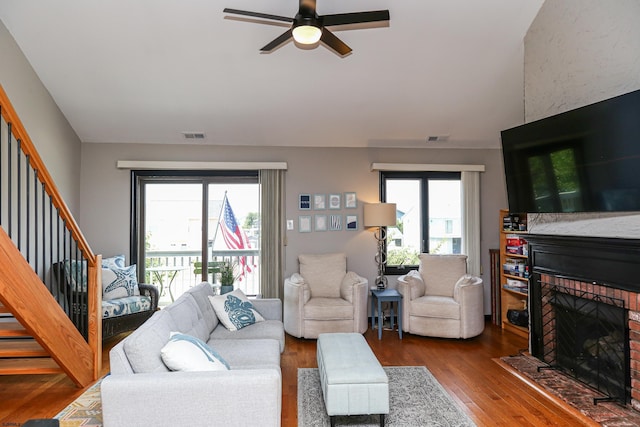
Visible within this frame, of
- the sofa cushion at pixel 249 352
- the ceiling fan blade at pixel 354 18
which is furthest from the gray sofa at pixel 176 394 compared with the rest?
the ceiling fan blade at pixel 354 18

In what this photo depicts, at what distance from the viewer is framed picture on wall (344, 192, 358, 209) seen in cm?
532

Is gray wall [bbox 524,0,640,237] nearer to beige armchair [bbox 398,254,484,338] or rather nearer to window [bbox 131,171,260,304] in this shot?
beige armchair [bbox 398,254,484,338]

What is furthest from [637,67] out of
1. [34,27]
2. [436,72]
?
[34,27]

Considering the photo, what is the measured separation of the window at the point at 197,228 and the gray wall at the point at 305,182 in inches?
11.0

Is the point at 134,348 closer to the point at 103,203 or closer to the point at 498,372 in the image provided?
the point at 498,372

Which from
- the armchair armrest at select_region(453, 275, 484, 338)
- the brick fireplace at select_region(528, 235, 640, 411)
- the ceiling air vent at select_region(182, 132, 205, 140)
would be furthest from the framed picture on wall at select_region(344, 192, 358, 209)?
the brick fireplace at select_region(528, 235, 640, 411)

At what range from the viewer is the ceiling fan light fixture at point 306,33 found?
251 centimetres

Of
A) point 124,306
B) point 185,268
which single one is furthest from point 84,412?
point 185,268

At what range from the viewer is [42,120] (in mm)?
4164

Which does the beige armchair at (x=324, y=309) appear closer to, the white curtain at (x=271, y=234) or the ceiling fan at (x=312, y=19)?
the white curtain at (x=271, y=234)

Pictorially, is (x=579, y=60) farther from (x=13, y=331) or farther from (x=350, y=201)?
(x=13, y=331)

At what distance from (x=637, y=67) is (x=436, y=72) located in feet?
5.72

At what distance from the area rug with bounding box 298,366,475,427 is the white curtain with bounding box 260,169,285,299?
1819 millimetres

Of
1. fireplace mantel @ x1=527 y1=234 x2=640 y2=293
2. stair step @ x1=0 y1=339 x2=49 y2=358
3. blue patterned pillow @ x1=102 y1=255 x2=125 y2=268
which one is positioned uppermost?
fireplace mantel @ x1=527 y1=234 x2=640 y2=293
